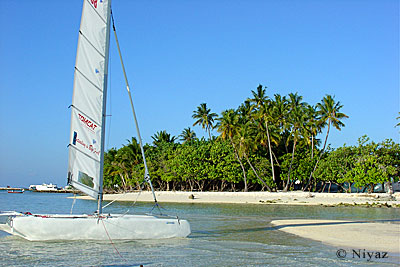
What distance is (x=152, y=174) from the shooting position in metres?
61.2

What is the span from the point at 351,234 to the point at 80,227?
1069 cm

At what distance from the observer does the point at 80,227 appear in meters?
13.3

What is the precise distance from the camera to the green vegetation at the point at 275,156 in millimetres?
45812

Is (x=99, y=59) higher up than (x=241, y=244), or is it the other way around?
(x=99, y=59)

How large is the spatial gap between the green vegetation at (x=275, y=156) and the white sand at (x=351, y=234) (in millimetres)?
27137

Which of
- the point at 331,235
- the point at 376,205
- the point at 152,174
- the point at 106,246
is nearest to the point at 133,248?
the point at 106,246

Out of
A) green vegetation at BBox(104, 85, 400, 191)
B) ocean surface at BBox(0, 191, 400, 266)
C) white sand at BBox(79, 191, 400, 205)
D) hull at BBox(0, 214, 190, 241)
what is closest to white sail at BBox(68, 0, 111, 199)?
hull at BBox(0, 214, 190, 241)

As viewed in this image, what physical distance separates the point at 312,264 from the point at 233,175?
143 ft

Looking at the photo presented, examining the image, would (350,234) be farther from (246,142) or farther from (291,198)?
(246,142)

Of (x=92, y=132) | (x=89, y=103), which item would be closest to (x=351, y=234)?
(x=92, y=132)

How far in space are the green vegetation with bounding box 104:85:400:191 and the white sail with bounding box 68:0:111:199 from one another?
37.4 meters

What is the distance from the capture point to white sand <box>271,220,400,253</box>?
1356 cm

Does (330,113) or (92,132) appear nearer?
(92,132)

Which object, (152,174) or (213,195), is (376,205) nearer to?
(213,195)
